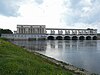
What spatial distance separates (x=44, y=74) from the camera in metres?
15.0

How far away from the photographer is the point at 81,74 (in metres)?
24.3

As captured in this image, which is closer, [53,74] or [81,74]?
[53,74]

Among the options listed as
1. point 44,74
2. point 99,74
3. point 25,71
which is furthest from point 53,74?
point 99,74

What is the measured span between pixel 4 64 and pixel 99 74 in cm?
1556

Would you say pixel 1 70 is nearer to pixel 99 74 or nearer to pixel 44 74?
pixel 44 74

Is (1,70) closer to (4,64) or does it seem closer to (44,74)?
(4,64)

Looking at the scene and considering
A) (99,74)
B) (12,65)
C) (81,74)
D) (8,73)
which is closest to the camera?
(8,73)

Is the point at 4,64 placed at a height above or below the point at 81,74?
above

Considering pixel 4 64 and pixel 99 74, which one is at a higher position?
pixel 4 64

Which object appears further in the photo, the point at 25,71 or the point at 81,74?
the point at 81,74

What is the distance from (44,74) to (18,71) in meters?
1.78

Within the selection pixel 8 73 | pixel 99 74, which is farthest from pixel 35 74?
pixel 99 74

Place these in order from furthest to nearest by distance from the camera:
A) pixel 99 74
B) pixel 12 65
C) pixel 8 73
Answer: pixel 99 74 → pixel 12 65 → pixel 8 73

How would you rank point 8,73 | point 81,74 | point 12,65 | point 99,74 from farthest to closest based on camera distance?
point 99,74 < point 81,74 < point 12,65 < point 8,73
